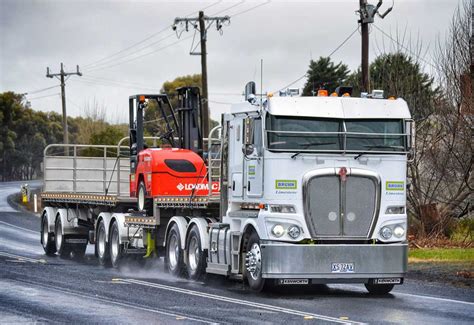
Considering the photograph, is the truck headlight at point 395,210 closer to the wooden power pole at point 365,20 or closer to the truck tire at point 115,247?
the truck tire at point 115,247

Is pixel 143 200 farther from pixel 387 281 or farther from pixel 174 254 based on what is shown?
pixel 387 281

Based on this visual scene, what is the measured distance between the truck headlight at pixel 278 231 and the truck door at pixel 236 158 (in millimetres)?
1626

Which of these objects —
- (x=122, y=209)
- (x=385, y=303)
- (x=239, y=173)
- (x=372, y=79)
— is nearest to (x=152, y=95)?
(x=122, y=209)

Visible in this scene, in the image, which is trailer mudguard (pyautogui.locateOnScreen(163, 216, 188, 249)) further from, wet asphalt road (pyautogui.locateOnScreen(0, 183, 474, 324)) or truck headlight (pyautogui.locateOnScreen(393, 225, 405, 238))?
truck headlight (pyautogui.locateOnScreen(393, 225, 405, 238))

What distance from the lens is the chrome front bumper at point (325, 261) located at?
697 inches

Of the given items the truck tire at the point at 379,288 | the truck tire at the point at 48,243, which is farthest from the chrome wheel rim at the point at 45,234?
the truck tire at the point at 379,288

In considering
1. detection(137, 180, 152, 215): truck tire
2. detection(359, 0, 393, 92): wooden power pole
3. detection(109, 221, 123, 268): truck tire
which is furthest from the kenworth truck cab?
detection(359, 0, 393, 92): wooden power pole

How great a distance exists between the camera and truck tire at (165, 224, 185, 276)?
21797mm

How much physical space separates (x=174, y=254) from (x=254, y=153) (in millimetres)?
4627

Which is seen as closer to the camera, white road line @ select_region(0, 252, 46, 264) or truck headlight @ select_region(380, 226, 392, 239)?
truck headlight @ select_region(380, 226, 392, 239)

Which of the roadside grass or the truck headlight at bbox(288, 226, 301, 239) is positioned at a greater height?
the truck headlight at bbox(288, 226, 301, 239)

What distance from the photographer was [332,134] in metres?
18.3

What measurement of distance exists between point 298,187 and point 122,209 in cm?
956

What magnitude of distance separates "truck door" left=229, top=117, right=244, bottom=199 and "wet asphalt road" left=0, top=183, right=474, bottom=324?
69.6 inches
